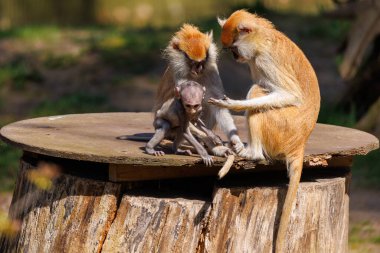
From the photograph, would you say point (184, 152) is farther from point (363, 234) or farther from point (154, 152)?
point (363, 234)

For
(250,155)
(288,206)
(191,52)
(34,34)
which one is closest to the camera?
(288,206)

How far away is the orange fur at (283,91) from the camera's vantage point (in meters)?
5.24

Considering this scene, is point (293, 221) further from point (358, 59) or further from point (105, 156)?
point (358, 59)

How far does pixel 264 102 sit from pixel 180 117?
0.57 m

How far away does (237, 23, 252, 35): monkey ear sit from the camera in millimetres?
5562

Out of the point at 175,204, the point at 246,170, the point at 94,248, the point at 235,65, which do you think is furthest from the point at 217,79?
the point at 235,65

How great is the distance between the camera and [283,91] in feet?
17.9

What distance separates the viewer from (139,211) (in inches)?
204

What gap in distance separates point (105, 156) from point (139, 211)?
43cm

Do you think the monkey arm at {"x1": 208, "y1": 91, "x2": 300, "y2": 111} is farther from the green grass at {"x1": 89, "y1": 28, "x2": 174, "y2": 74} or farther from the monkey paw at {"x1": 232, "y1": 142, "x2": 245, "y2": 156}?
the green grass at {"x1": 89, "y1": 28, "x2": 174, "y2": 74}

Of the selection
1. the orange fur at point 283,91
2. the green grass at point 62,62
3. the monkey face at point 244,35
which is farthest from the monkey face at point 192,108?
the green grass at point 62,62

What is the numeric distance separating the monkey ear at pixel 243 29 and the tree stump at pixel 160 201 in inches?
35.1

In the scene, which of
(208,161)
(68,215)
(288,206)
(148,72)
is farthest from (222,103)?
(148,72)

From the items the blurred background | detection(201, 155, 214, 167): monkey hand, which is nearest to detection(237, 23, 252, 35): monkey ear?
detection(201, 155, 214, 167): monkey hand
